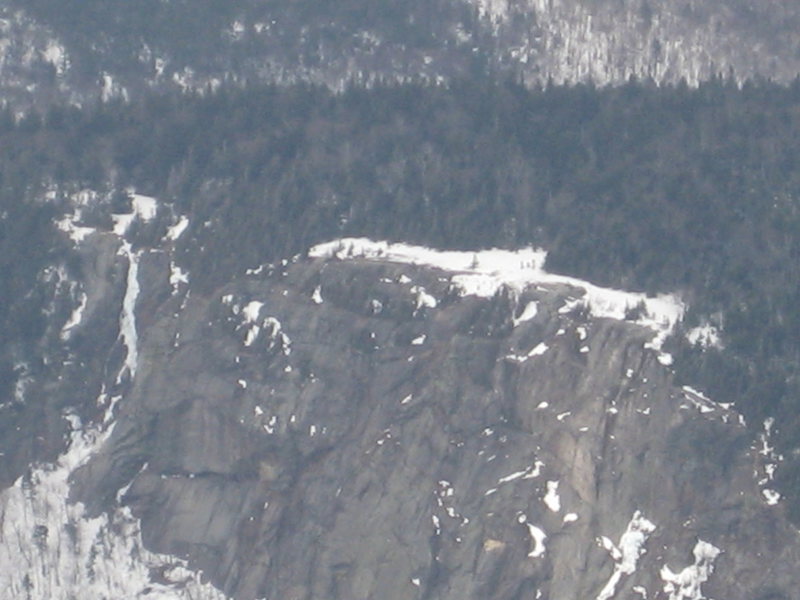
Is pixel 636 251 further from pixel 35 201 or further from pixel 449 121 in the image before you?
pixel 35 201

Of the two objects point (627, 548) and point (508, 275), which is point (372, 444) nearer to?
point (508, 275)

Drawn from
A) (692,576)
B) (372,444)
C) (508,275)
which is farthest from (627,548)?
(508,275)

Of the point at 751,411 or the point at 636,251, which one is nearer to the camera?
the point at 751,411

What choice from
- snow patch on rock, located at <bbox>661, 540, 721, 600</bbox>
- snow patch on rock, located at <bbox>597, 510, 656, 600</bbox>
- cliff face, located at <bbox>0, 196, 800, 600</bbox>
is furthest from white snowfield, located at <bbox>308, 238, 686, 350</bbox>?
snow patch on rock, located at <bbox>661, 540, 721, 600</bbox>

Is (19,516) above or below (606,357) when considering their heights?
below

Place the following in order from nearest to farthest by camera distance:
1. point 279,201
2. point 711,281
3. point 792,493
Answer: point 792,493 → point 711,281 → point 279,201

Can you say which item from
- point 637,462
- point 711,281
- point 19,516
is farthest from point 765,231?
point 19,516

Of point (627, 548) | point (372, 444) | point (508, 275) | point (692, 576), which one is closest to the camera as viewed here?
point (692, 576)
